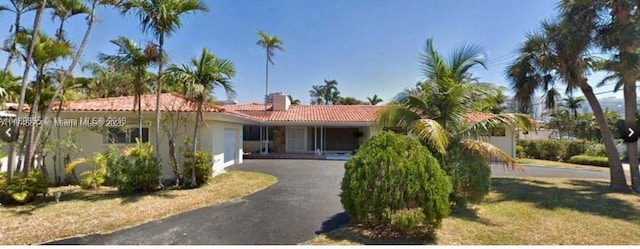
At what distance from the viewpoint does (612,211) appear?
24.3ft

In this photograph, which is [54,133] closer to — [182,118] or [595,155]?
[182,118]

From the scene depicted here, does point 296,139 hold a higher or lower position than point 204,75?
lower

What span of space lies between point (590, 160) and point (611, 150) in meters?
13.0

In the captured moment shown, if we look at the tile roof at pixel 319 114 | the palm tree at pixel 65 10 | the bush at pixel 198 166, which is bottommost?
the bush at pixel 198 166

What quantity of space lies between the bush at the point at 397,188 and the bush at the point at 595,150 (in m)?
24.5

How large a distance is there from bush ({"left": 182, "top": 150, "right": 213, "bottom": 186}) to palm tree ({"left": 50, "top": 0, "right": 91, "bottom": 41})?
5132 mm

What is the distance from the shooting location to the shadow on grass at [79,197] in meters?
7.18

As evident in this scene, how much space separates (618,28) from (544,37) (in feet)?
6.24

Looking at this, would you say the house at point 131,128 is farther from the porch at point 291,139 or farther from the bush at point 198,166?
the porch at point 291,139

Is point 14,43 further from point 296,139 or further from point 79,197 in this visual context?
point 296,139

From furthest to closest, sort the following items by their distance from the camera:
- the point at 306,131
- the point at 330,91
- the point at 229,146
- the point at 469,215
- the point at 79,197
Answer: the point at 330,91 → the point at 306,131 → the point at 229,146 → the point at 79,197 → the point at 469,215

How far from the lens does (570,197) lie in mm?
8930

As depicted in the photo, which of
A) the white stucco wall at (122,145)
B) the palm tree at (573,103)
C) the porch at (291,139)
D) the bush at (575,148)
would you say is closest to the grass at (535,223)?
the white stucco wall at (122,145)

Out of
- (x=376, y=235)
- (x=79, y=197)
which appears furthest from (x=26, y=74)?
(x=376, y=235)
